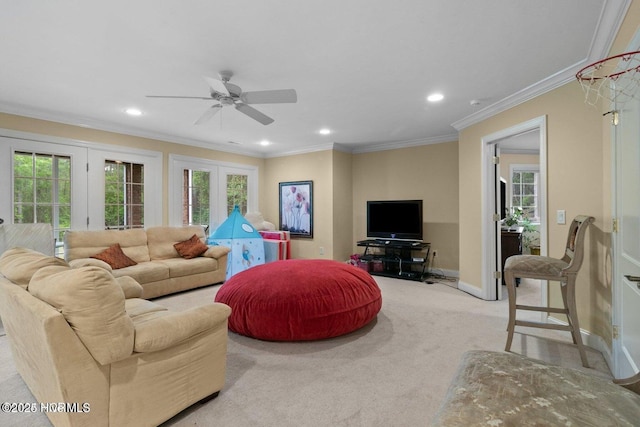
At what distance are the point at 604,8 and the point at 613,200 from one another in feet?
4.17

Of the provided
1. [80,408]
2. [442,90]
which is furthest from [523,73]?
[80,408]

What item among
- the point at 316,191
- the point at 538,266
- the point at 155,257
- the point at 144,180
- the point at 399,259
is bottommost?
the point at 399,259

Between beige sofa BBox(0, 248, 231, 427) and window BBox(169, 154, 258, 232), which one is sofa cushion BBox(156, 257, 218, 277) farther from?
beige sofa BBox(0, 248, 231, 427)

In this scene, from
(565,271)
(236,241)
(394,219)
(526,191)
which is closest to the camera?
(565,271)

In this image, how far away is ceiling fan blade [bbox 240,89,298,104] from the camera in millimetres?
2625

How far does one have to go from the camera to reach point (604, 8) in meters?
1.98

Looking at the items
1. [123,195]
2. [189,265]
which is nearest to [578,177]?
[189,265]

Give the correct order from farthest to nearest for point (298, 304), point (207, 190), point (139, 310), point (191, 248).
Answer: point (207, 190)
point (191, 248)
point (298, 304)
point (139, 310)

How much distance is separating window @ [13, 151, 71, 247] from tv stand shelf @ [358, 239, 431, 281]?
15.1ft

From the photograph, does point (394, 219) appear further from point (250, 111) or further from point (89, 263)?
point (89, 263)

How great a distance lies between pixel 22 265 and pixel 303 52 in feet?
7.82

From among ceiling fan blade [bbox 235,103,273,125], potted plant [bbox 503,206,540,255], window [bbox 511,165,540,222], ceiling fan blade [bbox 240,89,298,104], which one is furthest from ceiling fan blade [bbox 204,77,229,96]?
window [bbox 511,165,540,222]

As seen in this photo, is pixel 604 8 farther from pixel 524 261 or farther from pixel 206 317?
pixel 206 317

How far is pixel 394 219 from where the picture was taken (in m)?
5.62
